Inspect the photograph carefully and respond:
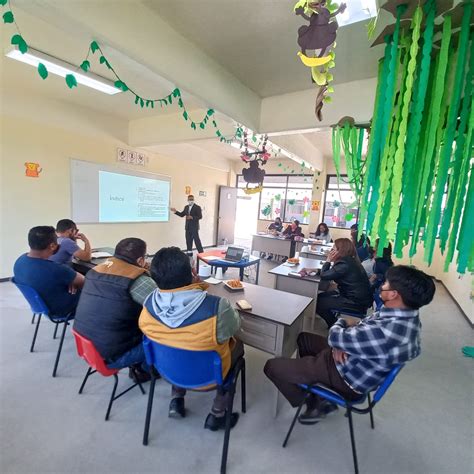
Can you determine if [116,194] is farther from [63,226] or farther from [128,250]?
[128,250]

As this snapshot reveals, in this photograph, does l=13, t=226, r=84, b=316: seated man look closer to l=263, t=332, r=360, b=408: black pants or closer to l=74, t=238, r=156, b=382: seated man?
l=74, t=238, r=156, b=382: seated man

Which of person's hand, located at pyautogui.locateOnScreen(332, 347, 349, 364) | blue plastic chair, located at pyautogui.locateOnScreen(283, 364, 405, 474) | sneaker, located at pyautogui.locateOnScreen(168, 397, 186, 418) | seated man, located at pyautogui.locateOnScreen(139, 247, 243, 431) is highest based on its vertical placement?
seated man, located at pyautogui.locateOnScreen(139, 247, 243, 431)

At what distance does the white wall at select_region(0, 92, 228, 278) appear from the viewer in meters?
3.76

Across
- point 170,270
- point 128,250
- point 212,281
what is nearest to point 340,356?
point 170,270

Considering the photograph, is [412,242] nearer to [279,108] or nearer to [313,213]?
[279,108]

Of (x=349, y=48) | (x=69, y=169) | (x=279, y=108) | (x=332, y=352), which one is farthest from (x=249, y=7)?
(x=69, y=169)

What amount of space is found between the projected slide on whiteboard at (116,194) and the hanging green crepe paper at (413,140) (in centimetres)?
518

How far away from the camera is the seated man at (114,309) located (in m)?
1.48

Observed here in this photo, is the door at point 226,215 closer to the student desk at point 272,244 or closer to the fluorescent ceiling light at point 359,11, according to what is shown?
the student desk at point 272,244

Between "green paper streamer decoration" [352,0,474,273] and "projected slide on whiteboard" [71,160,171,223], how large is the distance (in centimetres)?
514

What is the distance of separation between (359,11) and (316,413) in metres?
2.67

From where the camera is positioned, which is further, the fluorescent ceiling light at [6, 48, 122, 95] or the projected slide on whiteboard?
the projected slide on whiteboard

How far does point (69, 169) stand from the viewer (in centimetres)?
441

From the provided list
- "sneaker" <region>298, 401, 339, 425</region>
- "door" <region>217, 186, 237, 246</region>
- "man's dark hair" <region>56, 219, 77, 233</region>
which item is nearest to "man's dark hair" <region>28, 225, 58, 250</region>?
"man's dark hair" <region>56, 219, 77, 233</region>
